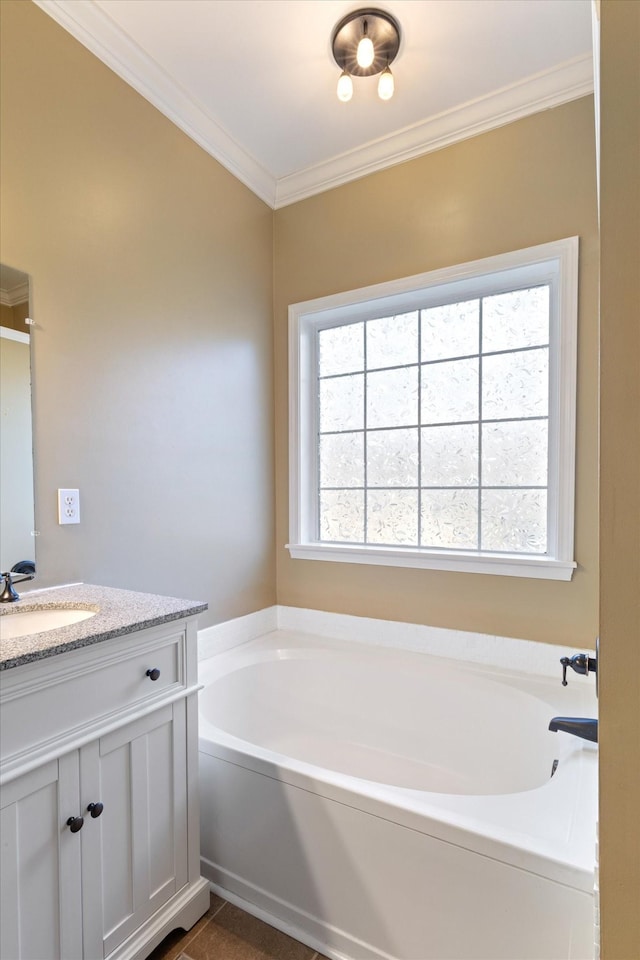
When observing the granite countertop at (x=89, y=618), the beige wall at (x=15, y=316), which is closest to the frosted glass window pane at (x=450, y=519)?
the granite countertop at (x=89, y=618)

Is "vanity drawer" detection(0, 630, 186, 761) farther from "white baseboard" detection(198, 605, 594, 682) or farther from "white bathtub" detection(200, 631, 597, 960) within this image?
"white baseboard" detection(198, 605, 594, 682)

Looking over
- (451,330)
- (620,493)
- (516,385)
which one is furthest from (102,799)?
(451,330)

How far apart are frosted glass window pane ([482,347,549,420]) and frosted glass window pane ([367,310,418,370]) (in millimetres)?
372

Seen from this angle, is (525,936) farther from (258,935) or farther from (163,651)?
(163,651)

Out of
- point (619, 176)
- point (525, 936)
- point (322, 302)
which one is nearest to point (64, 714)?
point (525, 936)

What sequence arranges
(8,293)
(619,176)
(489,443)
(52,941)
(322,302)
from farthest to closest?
(322,302)
(489,443)
(8,293)
(52,941)
(619,176)

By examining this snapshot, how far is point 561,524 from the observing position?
1837 mm

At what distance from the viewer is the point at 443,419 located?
2.17 metres

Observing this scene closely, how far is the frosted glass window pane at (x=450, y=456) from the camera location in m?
2.10

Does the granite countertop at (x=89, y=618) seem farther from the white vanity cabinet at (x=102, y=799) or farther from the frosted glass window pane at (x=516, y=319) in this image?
the frosted glass window pane at (x=516, y=319)

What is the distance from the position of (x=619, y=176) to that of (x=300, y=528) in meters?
2.07

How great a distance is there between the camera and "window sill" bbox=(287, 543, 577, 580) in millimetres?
1857

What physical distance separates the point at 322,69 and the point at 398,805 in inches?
96.0

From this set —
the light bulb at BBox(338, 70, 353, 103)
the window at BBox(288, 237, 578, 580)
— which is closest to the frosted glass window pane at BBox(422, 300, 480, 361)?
the window at BBox(288, 237, 578, 580)
